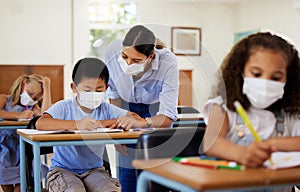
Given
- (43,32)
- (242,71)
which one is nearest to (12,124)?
(242,71)

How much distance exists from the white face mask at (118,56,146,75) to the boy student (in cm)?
13

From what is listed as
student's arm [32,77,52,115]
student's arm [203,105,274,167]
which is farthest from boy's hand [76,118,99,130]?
student's arm [32,77,52,115]

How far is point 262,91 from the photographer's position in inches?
58.9

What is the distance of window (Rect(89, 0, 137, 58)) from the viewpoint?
26.4ft

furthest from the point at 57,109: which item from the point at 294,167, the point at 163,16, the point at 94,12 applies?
the point at 163,16

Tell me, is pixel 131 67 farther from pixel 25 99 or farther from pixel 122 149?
pixel 25 99

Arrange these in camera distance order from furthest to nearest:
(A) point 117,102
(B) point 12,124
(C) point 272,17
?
1. (C) point 272,17
2. (B) point 12,124
3. (A) point 117,102

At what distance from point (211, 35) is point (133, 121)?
6.32m

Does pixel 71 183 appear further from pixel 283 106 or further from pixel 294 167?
pixel 294 167

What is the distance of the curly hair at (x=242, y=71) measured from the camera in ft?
5.16

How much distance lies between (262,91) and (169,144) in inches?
16.9

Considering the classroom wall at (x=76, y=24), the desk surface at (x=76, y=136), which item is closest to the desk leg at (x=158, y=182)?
the desk surface at (x=76, y=136)

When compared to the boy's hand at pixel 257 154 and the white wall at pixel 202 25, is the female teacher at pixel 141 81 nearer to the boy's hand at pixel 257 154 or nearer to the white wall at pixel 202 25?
the boy's hand at pixel 257 154

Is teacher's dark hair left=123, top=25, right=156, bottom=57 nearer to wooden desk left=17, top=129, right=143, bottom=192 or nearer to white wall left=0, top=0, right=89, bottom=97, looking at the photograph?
wooden desk left=17, top=129, right=143, bottom=192
